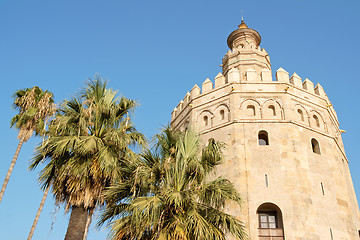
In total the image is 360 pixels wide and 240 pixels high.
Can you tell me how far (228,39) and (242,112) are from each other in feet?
27.2

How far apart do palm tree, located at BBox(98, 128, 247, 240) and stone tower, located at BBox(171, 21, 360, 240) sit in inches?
166

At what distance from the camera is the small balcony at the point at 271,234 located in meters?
14.2

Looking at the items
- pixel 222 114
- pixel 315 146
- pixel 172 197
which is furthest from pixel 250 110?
pixel 172 197

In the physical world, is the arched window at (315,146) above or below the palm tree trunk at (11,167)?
above

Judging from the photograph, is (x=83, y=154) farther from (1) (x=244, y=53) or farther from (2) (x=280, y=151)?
(1) (x=244, y=53)

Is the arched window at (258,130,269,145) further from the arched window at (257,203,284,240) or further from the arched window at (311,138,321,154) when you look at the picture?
the arched window at (257,203,284,240)

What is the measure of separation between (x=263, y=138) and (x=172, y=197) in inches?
343

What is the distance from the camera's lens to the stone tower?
14539mm

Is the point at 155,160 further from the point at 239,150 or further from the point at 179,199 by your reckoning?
the point at 239,150

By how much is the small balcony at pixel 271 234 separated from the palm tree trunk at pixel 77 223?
7.31 m

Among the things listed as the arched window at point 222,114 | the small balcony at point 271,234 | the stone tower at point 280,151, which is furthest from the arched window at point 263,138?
the small balcony at point 271,234

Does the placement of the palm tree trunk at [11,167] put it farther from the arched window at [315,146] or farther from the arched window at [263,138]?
the arched window at [315,146]

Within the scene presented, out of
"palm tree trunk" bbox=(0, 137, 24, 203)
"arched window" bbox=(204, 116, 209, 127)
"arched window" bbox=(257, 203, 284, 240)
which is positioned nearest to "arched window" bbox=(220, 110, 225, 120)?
"arched window" bbox=(204, 116, 209, 127)

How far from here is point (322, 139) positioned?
57.1ft
